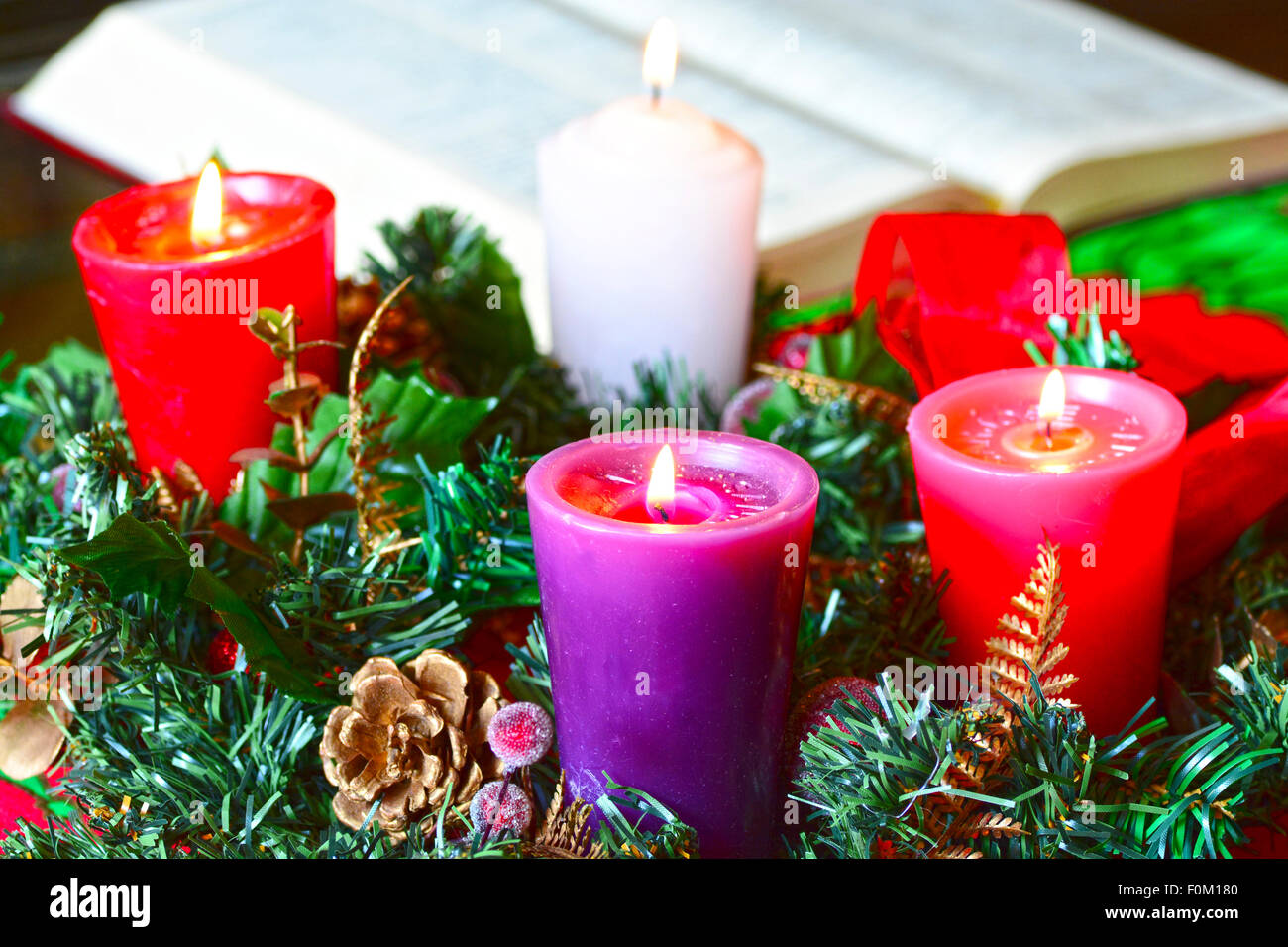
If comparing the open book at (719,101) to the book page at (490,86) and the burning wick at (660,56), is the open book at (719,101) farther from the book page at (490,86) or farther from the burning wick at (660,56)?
the burning wick at (660,56)

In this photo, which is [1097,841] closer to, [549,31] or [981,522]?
[981,522]

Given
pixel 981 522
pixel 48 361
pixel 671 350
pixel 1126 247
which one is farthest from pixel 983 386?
pixel 1126 247

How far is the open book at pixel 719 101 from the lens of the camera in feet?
2.93

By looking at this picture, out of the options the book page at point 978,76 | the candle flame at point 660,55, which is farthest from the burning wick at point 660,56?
the book page at point 978,76

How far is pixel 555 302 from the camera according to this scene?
1.83ft

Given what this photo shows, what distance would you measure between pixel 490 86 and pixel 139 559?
0.80 m

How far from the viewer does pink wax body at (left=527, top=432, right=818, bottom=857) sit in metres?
0.31

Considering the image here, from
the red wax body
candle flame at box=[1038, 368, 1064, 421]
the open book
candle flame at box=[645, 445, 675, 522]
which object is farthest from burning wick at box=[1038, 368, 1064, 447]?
the open book

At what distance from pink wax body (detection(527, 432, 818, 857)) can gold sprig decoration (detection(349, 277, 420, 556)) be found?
74 mm

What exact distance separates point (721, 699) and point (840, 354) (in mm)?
225

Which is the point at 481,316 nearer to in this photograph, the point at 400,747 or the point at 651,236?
the point at 651,236

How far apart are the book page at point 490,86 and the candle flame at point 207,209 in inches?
17.5

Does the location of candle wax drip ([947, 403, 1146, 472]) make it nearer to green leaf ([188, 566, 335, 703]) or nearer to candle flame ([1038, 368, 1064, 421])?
candle flame ([1038, 368, 1064, 421])

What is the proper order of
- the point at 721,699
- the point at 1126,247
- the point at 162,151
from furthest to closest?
the point at 162,151
the point at 1126,247
the point at 721,699
